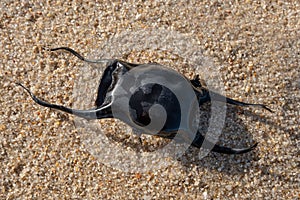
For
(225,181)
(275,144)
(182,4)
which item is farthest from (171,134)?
(182,4)

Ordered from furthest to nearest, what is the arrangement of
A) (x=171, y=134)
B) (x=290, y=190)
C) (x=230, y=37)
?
(x=230, y=37)
(x=290, y=190)
(x=171, y=134)

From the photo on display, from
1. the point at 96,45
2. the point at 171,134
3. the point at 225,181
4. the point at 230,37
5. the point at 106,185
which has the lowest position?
the point at 106,185

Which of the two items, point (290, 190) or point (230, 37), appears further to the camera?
point (230, 37)

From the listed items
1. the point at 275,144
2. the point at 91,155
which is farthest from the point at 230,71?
the point at 91,155

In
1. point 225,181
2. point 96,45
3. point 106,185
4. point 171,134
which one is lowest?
point 106,185

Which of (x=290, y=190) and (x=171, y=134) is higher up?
(x=171, y=134)

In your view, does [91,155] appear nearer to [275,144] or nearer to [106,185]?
[106,185]

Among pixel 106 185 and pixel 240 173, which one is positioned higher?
pixel 240 173

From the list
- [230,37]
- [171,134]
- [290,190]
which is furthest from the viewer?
[230,37]

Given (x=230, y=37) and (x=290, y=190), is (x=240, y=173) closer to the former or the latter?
(x=290, y=190)
